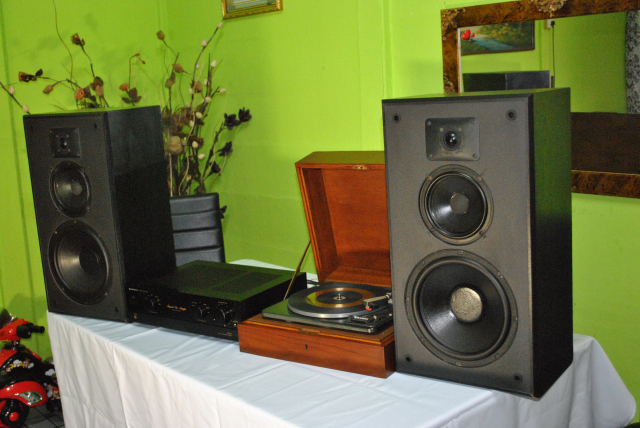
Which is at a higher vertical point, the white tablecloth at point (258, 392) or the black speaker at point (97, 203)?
the black speaker at point (97, 203)

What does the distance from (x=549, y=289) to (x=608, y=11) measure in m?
0.92

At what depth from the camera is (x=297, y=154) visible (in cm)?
279

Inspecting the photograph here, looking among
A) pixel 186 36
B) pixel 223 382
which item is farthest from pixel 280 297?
pixel 186 36

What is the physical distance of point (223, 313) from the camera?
1504 millimetres

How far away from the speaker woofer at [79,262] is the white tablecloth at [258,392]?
8 centimetres

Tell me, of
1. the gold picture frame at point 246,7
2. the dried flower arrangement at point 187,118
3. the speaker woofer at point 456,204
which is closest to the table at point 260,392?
the speaker woofer at point 456,204

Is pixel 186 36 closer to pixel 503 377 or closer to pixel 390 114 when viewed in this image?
pixel 390 114

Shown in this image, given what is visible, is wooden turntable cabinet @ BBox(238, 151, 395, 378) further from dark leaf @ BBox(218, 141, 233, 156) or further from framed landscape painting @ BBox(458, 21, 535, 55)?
dark leaf @ BBox(218, 141, 233, 156)

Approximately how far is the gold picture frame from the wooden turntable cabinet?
4.27ft

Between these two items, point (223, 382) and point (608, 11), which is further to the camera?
point (608, 11)

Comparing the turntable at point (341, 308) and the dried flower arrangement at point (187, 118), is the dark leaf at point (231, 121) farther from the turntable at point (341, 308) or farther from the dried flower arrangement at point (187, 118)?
the turntable at point (341, 308)

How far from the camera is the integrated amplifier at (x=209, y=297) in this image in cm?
151

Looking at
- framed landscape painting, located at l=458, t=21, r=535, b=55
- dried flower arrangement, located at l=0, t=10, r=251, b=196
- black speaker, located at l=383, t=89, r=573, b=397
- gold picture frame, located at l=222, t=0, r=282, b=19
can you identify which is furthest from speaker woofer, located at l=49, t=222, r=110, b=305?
gold picture frame, located at l=222, t=0, r=282, b=19

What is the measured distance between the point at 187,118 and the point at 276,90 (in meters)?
0.51
